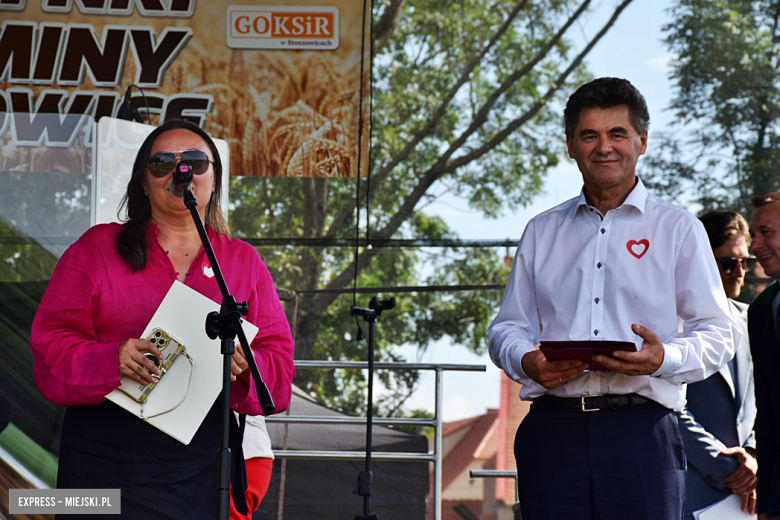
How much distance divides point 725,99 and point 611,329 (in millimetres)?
3661

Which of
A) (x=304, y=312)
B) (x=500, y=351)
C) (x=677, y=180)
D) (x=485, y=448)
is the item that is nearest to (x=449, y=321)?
(x=485, y=448)

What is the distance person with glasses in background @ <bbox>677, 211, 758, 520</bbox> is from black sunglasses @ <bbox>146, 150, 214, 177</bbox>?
1774 mm

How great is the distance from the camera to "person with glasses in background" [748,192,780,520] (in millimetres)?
2285

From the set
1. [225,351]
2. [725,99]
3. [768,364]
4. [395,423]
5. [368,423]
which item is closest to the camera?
[225,351]

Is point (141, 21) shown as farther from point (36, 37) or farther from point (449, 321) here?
point (449, 321)

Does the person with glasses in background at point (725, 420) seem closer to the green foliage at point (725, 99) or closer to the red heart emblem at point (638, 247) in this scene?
the red heart emblem at point (638, 247)

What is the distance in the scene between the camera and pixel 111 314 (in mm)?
1837

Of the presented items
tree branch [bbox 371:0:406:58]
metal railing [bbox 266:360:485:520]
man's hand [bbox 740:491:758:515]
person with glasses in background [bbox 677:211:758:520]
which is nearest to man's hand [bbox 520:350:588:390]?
person with glasses in background [bbox 677:211:758:520]

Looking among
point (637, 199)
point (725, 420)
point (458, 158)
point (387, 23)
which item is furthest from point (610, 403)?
point (387, 23)

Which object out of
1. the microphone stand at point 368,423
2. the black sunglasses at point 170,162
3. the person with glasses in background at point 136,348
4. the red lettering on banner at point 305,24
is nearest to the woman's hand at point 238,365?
the person with glasses in background at point 136,348

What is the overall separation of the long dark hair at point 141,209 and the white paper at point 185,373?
166 millimetres

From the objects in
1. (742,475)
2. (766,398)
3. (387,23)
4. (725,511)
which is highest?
(387,23)

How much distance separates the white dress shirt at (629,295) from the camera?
174 centimetres

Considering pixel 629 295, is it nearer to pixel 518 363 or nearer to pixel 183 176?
pixel 518 363
